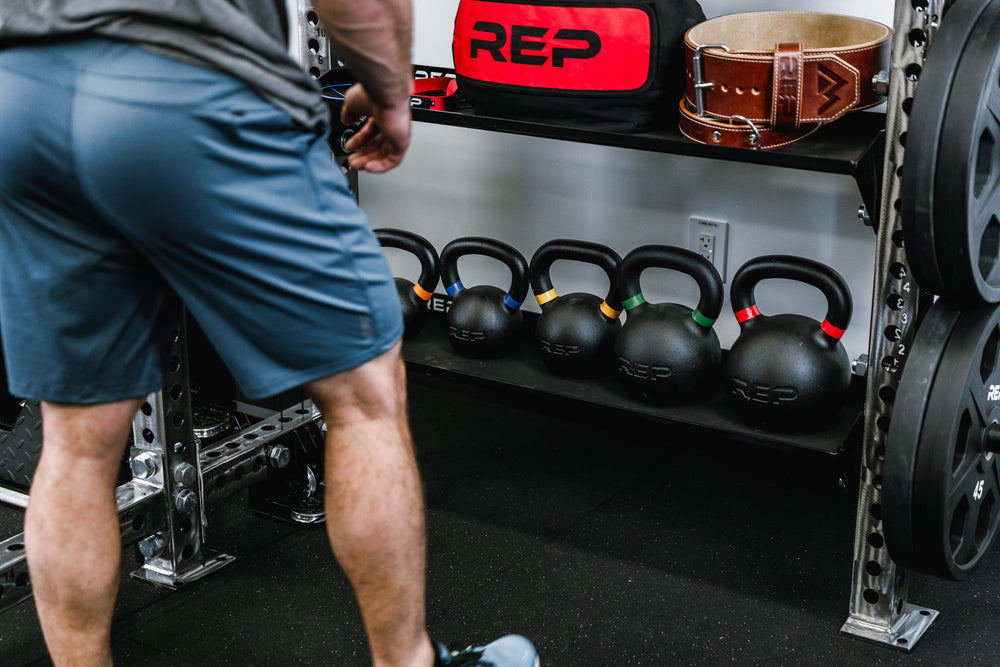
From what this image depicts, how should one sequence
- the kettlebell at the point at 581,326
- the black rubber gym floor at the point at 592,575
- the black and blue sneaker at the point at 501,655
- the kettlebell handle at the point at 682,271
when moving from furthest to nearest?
the kettlebell at the point at 581,326, the kettlebell handle at the point at 682,271, the black rubber gym floor at the point at 592,575, the black and blue sneaker at the point at 501,655

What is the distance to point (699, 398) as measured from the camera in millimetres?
1889

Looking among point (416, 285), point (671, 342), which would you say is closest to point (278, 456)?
point (416, 285)

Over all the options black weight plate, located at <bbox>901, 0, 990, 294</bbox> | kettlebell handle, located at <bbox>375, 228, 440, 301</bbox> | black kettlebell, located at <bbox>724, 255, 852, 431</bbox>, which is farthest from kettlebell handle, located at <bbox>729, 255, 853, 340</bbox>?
kettlebell handle, located at <bbox>375, 228, 440, 301</bbox>

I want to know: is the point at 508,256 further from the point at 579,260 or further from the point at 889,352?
the point at 889,352

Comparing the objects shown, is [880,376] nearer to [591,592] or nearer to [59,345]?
[591,592]

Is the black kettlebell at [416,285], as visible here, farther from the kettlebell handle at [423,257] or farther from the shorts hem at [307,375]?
the shorts hem at [307,375]

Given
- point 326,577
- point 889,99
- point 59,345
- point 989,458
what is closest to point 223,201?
point 59,345

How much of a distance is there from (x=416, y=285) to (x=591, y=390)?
45 cm

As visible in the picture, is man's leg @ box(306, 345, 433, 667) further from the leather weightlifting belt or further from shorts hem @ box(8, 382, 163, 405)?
the leather weightlifting belt

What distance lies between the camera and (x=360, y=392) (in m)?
1.06

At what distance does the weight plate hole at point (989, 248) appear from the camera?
56.7 inches

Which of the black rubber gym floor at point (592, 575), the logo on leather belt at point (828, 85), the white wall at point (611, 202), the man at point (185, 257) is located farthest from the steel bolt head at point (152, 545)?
the logo on leather belt at point (828, 85)

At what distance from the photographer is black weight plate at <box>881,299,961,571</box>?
1.42 m

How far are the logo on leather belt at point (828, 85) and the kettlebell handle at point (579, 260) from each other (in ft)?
1.65
